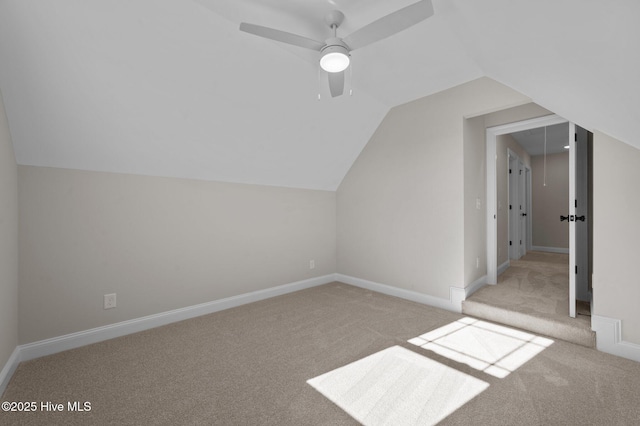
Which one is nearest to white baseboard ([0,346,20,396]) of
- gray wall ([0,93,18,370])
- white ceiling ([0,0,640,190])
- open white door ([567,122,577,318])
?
gray wall ([0,93,18,370])

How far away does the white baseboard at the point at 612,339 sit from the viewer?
2066mm

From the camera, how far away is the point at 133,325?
8.38 feet

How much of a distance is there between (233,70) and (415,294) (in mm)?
3150

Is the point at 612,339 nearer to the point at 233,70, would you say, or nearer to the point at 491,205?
the point at 491,205

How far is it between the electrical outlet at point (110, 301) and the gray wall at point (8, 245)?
1.75 ft

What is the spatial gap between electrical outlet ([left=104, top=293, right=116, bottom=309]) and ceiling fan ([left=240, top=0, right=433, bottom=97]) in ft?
8.05

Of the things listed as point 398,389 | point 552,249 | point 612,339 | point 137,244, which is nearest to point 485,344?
point 612,339

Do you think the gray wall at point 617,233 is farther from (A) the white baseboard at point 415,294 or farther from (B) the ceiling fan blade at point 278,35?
(B) the ceiling fan blade at point 278,35

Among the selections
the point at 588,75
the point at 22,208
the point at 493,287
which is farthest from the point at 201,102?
the point at 493,287

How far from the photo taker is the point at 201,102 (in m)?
2.43

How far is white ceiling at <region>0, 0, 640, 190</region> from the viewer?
1.30m

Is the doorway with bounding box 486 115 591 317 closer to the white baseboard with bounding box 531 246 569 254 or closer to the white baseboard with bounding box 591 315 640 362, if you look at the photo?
the white baseboard with bounding box 591 315 640 362

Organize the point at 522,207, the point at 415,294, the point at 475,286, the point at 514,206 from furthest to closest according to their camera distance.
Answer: the point at 522,207 → the point at 514,206 → the point at 415,294 → the point at 475,286

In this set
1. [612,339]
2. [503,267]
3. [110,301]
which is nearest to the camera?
[612,339]
